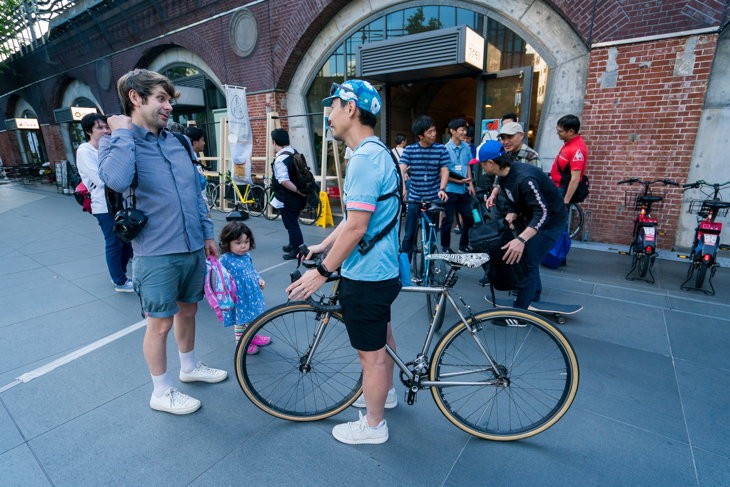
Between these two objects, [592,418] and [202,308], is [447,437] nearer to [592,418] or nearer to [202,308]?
[592,418]

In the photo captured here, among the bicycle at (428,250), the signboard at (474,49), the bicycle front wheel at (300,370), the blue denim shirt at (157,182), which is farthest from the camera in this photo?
the signboard at (474,49)

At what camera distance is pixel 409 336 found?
11.2 feet

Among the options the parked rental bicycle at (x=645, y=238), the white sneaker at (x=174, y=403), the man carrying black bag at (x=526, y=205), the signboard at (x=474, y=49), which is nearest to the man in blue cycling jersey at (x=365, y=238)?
the white sneaker at (x=174, y=403)

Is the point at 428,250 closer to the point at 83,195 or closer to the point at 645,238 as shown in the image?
the point at 645,238

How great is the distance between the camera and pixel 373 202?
1707 mm

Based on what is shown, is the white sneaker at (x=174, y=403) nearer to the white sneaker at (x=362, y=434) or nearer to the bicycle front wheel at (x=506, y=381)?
the white sneaker at (x=362, y=434)

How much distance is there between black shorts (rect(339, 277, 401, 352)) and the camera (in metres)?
1.88

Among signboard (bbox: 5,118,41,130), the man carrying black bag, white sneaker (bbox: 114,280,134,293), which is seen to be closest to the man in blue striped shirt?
the man carrying black bag

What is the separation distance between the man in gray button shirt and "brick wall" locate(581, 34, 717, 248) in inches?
237

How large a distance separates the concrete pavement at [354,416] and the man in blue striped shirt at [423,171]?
138 centimetres

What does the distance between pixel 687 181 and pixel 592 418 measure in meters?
4.92

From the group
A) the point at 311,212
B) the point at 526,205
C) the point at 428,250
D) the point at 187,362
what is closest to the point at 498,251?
the point at 526,205

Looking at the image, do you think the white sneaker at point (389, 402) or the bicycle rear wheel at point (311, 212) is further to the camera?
the bicycle rear wheel at point (311, 212)

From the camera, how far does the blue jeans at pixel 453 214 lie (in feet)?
17.7
